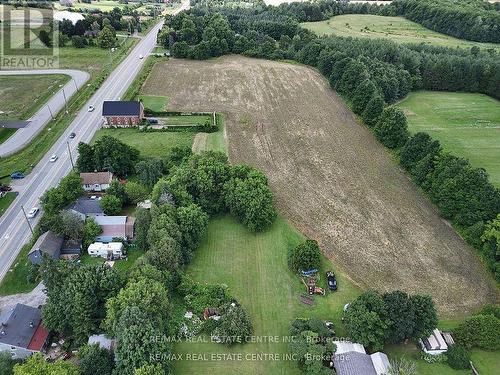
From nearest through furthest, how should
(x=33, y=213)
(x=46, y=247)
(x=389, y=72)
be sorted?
(x=46, y=247) → (x=33, y=213) → (x=389, y=72)

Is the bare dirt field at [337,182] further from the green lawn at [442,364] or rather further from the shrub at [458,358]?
the green lawn at [442,364]

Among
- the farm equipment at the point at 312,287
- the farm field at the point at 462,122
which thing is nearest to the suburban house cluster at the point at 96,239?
the farm equipment at the point at 312,287

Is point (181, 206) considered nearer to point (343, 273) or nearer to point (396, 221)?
point (343, 273)

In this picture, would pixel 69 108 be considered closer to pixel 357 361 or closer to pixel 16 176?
pixel 16 176

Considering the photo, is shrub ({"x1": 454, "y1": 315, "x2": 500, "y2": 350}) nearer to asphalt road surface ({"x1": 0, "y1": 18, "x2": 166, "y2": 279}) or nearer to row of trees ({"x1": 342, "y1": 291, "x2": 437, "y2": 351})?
row of trees ({"x1": 342, "y1": 291, "x2": 437, "y2": 351})

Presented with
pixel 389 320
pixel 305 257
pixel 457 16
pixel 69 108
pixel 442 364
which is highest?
pixel 457 16

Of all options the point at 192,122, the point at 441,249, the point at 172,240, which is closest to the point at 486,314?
the point at 441,249

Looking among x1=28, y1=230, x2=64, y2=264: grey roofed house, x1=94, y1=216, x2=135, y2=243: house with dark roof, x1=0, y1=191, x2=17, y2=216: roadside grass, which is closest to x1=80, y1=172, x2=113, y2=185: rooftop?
x1=94, y1=216, x2=135, y2=243: house with dark roof

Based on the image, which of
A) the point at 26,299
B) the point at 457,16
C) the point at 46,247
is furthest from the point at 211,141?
the point at 457,16
